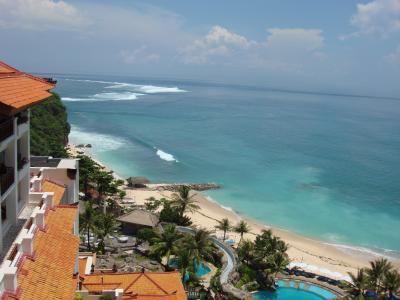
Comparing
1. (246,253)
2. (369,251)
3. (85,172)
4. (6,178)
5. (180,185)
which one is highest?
(6,178)

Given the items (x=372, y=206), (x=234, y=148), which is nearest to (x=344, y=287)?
(x=372, y=206)

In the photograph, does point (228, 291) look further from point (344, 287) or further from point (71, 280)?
point (71, 280)

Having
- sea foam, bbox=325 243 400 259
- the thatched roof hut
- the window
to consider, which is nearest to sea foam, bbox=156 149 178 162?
sea foam, bbox=325 243 400 259

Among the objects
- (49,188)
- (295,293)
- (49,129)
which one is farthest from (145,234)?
(49,129)

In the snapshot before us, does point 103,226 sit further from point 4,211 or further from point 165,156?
point 165,156

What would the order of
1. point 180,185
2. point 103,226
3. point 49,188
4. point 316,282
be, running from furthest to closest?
1. point 180,185
2. point 316,282
3. point 103,226
4. point 49,188

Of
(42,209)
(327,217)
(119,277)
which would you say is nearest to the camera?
(42,209)

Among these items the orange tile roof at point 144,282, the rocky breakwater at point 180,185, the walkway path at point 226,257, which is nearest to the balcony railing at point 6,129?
the orange tile roof at point 144,282
